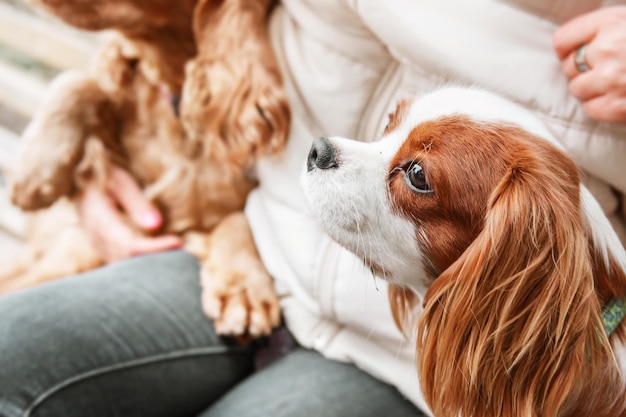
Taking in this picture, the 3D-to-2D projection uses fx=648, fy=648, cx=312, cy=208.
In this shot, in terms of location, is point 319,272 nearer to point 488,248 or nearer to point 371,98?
point 371,98

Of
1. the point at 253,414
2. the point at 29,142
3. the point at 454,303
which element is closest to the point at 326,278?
the point at 253,414

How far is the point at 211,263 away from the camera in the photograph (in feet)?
4.22

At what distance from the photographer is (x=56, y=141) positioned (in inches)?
53.5

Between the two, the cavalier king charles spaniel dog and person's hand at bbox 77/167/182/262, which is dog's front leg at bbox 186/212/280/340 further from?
the cavalier king charles spaniel dog

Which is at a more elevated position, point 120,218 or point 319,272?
point 319,272

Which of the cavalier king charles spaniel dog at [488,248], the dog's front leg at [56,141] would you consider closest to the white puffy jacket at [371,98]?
the cavalier king charles spaniel dog at [488,248]

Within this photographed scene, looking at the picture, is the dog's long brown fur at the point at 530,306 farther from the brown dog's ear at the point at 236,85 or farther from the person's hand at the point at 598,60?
the brown dog's ear at the point at 236,85

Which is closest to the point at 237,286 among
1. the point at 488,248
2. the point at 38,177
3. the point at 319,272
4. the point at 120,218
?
the point at 319,272

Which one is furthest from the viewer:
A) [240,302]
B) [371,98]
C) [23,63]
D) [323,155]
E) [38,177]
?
[23,63]

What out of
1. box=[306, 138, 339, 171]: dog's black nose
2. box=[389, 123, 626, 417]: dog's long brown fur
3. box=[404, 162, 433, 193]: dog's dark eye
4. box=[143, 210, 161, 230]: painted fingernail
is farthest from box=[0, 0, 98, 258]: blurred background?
box=[389, 123, 626, 417]: dog's long brown fur

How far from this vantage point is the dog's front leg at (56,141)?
1349mm

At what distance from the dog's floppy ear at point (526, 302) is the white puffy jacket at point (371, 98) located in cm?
20

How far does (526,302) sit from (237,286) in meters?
0.65

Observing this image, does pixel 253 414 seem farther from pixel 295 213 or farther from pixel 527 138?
pixel 527 138
